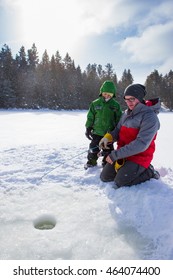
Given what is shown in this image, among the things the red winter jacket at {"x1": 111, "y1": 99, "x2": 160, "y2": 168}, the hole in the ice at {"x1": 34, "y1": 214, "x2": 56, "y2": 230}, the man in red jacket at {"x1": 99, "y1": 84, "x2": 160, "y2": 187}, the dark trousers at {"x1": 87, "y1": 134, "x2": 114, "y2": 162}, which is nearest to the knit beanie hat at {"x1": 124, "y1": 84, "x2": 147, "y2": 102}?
the man in red jacket at {"x1": 99, "y1": 84, "x2": 160, "y2": 187}

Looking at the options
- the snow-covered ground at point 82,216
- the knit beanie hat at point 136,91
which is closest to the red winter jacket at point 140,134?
the knit beanie hat at point 136,91

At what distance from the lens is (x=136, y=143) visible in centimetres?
383

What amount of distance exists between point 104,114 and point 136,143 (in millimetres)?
1600

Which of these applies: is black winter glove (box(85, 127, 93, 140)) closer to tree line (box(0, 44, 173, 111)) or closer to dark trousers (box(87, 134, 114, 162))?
dark trousers (box(87, 134, 114, 162))

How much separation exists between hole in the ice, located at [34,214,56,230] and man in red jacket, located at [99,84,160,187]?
124cm

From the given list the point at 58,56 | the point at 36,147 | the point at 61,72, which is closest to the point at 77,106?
the point at 61,72

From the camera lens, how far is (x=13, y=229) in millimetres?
3023

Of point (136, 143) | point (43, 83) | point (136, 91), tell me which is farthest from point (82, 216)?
point (43, 83)

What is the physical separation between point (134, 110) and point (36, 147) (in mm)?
3846

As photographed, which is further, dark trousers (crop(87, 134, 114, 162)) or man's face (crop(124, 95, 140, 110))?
dark trousers (crop(87, 134, 114, 162))

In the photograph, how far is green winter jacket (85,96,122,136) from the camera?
5281mm

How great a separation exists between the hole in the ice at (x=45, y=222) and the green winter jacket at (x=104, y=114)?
246 cm

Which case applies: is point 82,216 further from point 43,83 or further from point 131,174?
A: point 43,83

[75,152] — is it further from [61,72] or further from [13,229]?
[61,72]
